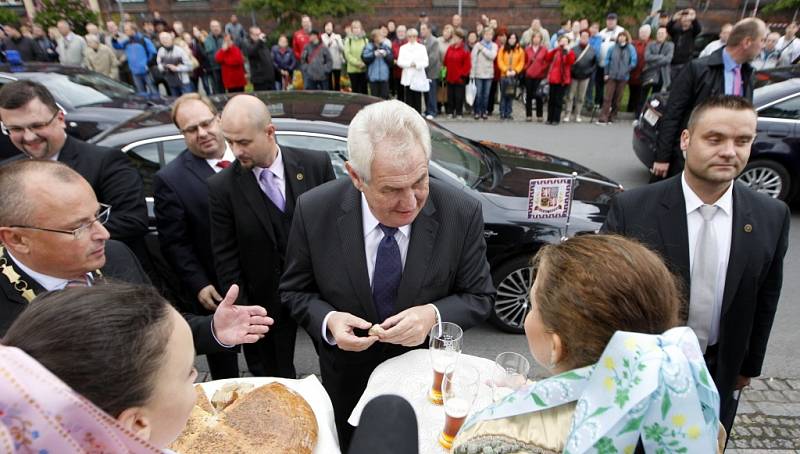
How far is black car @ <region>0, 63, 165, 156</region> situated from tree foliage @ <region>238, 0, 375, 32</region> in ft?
35.0

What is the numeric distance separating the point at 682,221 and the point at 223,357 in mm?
2802

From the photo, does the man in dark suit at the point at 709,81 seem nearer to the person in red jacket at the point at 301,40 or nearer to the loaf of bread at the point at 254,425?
the loaf of bread at the point at 254,425

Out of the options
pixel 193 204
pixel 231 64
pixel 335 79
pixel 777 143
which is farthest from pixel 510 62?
pixel 193 204

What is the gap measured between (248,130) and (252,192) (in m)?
0.36

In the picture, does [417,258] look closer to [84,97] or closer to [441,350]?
[441,350]

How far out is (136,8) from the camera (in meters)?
24.3

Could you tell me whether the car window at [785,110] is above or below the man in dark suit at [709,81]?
below

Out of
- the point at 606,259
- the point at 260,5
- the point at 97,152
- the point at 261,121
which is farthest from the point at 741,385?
the point at 260,5

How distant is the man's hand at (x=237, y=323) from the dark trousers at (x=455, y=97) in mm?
10200

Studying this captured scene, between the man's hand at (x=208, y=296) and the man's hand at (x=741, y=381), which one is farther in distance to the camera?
the man's hand at (x=208, y=296)

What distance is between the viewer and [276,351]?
3.33 metres

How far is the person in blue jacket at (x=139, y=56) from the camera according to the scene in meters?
11.9

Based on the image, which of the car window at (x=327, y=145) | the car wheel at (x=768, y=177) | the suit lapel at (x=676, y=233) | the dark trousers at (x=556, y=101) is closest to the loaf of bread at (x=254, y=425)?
the suit lapel at (x=676, y=233)

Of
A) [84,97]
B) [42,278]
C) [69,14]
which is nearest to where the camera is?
[42,278]
